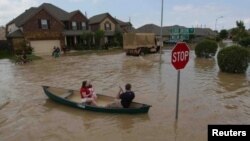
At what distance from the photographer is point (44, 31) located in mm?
51438

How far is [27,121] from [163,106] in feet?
20.0

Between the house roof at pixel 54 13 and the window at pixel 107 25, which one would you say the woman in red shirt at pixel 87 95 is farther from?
the window at pixel 107 25

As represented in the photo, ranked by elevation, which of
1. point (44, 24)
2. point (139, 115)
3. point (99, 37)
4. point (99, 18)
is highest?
point (99, 18)

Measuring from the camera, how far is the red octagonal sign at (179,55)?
33.1 feet

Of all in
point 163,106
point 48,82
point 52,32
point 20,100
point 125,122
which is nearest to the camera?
point 125,122

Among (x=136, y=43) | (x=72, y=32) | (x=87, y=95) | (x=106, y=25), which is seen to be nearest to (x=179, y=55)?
(x=87, y=95)

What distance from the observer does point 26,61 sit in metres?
38.4

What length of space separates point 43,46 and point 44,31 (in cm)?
232

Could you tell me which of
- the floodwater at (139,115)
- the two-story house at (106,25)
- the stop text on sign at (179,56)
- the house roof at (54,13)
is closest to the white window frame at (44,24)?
the house roof at (54,13)

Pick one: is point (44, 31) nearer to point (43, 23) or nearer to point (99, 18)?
point (43, 23)

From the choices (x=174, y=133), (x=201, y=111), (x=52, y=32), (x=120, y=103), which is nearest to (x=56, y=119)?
(x=120, y=103)

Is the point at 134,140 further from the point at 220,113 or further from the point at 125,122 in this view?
the point at 220,113

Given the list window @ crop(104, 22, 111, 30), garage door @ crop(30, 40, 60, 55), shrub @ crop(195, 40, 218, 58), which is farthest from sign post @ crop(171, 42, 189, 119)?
window @ crop(104, 22, 111, 30)

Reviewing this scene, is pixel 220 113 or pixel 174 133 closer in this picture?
pixel 174 133
